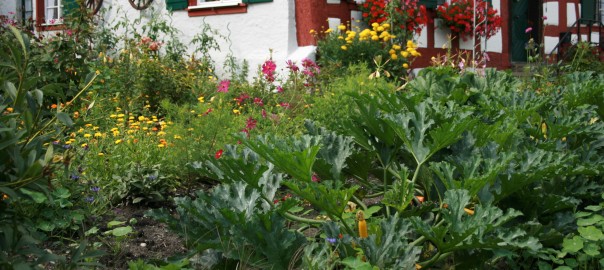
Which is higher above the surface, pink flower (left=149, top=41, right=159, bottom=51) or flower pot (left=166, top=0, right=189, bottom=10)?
flower pot (left=166, top=0, right=189, bottom=10)

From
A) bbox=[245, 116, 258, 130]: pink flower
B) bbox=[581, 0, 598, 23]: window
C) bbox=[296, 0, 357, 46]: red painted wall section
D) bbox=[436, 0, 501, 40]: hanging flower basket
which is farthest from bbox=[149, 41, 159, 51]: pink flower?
bbox=[581, 0, 598, 23]: window

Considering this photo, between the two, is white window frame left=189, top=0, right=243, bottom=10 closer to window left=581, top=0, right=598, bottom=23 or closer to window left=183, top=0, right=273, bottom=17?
window left=183, top=0, right=273, bottom=17

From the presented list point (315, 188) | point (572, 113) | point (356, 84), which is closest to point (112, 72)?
point (356, 84)

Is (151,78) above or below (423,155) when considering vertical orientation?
above

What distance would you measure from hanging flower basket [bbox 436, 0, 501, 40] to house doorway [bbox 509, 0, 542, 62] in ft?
7.99

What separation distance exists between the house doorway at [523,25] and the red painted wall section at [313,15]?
4716mm

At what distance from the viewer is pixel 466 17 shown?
1017 centimetres

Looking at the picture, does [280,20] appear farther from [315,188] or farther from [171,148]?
[315,188]

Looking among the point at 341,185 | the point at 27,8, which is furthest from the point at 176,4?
the point at 341,185

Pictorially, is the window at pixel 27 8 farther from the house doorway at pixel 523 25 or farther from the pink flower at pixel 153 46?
the house doorway at pixel 523 25

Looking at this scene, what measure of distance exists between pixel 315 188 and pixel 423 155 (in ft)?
1.67

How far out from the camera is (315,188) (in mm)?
2189

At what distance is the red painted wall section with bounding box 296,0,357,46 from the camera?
8852mm

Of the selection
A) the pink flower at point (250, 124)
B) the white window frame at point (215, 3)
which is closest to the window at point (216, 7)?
the white window frame at point (215, 3)
